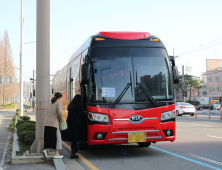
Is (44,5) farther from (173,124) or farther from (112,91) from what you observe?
(173,124)

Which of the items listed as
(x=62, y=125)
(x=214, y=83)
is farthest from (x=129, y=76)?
(x=214, y=83)

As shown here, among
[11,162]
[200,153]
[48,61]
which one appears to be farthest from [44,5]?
[200,153]

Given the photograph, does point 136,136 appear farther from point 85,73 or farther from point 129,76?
point 85,73

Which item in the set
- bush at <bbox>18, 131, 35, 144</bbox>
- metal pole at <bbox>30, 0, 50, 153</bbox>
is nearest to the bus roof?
metal pole at <bbox>30, 0, 50, 153</bbox>

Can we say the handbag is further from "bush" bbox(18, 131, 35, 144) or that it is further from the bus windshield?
"bush" bbox(18, 131, 35, 144)

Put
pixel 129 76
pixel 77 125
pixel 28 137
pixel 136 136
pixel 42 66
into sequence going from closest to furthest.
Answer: pixel 136 136, pixel 77 125, pixel 129 76, pixel 42 66, pixel 28 137

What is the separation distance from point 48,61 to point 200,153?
15.9 ft

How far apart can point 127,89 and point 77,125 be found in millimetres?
1554

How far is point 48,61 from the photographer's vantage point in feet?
29.7

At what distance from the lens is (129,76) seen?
8.54 metres

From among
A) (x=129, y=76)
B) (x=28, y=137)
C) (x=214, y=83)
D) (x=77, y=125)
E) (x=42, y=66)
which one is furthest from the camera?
(x=214, y=83)

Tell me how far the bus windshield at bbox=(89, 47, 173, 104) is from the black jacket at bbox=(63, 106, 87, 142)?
1.54ft

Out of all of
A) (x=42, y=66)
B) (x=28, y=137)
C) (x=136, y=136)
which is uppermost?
(x=42, y=66)

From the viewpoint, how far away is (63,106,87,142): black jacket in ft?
27.5
